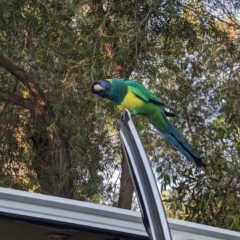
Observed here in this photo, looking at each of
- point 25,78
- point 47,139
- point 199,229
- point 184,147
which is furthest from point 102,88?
point 47,139

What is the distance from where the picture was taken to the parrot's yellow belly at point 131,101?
3.03m

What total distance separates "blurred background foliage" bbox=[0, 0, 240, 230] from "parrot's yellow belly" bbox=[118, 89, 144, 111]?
5.38ft

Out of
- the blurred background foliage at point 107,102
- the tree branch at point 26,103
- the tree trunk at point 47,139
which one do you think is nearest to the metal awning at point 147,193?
the blurred background foliage at point 107,102

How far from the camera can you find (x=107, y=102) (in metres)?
5.19

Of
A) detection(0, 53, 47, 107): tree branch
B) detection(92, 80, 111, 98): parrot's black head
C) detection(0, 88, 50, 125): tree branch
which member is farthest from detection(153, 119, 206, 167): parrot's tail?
detection(0, 88, 50, 125): tree branch

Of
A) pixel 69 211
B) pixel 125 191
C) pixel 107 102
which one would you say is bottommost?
pixel 69 211

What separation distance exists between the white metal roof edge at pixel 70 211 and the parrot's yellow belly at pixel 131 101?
1238 millimetres

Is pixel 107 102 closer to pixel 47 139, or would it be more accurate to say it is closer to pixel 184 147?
pixel 47 139

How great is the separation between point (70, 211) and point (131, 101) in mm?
1359

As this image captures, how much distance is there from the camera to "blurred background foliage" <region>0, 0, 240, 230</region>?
16.6 ft

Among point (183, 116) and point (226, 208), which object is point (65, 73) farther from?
point (226, 208)

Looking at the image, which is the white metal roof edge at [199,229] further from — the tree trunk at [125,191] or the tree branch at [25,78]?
the tree branch at [25,78]

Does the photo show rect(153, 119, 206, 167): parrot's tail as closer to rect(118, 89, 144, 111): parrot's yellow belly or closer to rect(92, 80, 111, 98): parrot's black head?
rect(118, 89, 144, 111): parrot's yellow belly

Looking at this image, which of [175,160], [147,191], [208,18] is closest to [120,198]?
[175,160]
